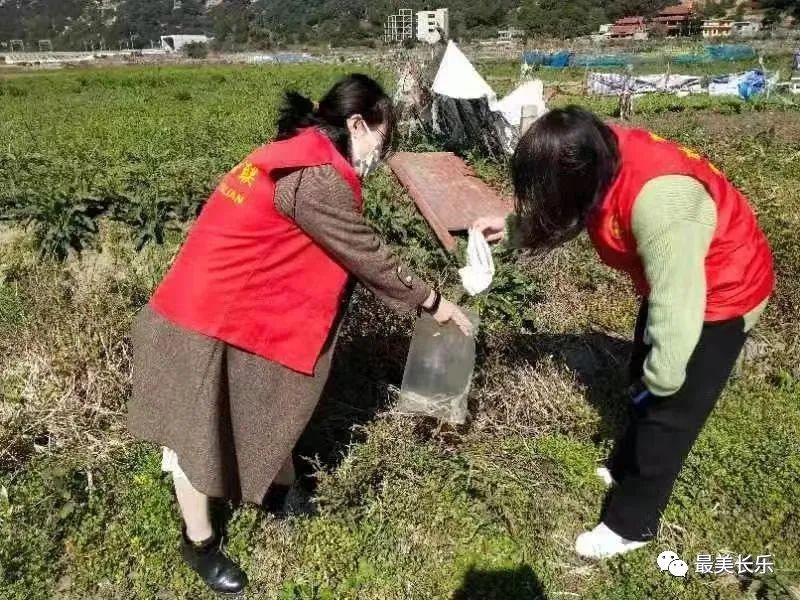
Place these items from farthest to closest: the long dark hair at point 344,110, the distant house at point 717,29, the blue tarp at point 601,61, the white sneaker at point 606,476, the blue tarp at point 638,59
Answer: the distant house at point 717,29
the blue tarp at point 638,59
the blue tarp at point 601,61
the white sneaker at point 606,476
the long dark hair at point 344,110

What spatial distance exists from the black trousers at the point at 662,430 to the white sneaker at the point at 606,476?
0.55 feet

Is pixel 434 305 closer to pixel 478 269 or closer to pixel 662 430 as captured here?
pixel 478 269

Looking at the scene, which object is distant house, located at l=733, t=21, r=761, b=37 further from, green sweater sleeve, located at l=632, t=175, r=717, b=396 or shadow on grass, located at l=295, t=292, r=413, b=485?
green sweater sleeve, located at l=632, t=175, r=717, b=396

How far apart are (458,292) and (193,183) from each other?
9.10 feet

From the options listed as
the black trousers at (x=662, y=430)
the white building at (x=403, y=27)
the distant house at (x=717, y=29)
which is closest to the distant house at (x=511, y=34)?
the distant house at (x=717, y=29)

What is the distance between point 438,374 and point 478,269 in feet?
2.31

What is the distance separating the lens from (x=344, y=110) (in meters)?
1.75

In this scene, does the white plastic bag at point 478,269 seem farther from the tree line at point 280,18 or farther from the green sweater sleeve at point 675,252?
the tree line at point 280,18

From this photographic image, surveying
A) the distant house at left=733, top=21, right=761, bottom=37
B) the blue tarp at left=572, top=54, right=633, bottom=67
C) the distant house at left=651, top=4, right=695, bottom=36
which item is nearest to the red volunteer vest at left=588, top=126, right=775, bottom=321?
the blue tarp at left=572, top=54, right=633, bottom=67

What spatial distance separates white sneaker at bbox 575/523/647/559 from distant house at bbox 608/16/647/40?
2583 inches

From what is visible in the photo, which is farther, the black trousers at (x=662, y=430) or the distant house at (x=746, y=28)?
the distant house at (x=746, y=28)

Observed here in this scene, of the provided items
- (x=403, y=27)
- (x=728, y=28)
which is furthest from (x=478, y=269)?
(x=728, y=28)

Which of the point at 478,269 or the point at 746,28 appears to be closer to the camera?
the point at 478,269

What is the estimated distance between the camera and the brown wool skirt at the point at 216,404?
5.92 feet
